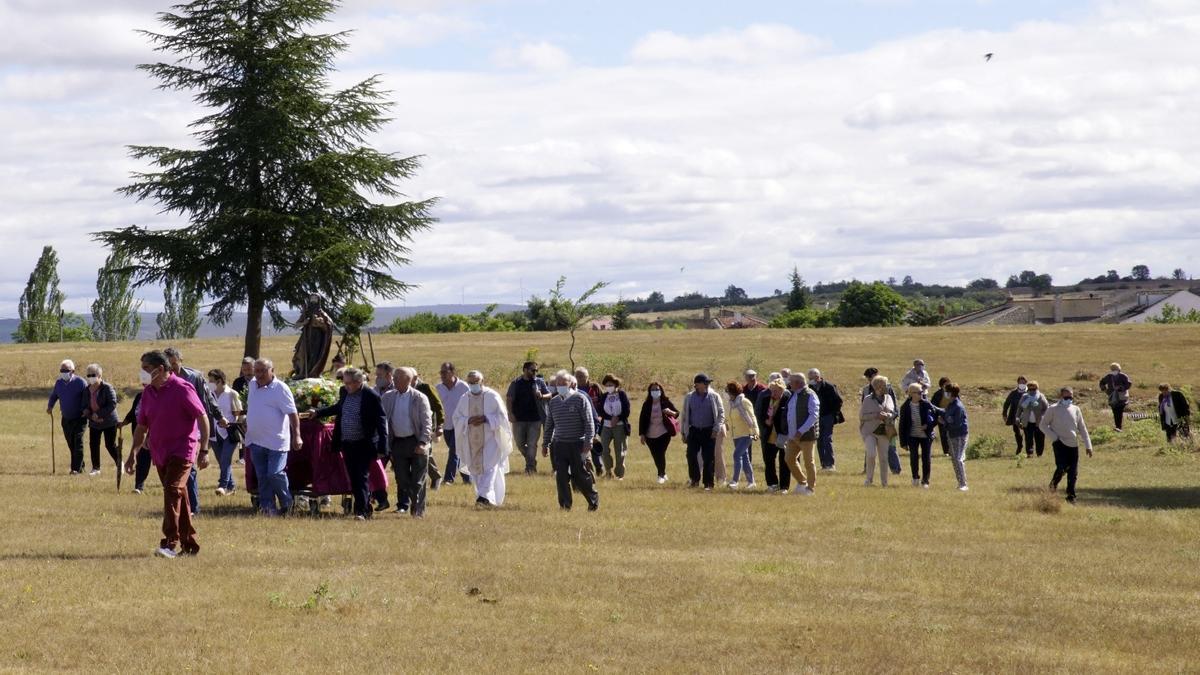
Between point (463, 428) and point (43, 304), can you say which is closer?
point (463, 428)

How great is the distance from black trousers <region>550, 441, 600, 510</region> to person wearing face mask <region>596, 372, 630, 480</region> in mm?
4838

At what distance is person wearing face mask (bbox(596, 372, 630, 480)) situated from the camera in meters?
24.5

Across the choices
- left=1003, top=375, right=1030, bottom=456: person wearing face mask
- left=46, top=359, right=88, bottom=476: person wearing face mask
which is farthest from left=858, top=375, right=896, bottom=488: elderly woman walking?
left=46, top=359, right=88, bottom=476: person wearing face mask

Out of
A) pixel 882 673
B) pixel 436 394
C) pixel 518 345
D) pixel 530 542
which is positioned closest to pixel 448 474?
pixel 436 394

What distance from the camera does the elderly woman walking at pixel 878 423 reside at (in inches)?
964

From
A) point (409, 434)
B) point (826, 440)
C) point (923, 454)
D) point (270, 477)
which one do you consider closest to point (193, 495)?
point (270, 477)

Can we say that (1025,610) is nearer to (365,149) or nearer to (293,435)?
(293,435)

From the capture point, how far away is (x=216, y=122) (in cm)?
4853

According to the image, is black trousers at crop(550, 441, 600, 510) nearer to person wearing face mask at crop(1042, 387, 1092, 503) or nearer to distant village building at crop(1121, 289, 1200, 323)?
person wearing face mask at crop(1042, 387, 1092, 503)

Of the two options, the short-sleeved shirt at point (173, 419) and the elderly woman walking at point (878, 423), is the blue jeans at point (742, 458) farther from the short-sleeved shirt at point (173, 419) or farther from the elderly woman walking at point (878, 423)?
the short-sleeved shirt at point (173, 419)

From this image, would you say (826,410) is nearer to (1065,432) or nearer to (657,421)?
(657,421)

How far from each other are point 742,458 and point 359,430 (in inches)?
324

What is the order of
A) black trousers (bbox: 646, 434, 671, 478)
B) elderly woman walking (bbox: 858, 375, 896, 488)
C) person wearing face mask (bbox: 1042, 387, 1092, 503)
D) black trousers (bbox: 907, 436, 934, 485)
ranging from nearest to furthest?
person wearing face mask (bbox: 1042, 387, 1092, 503) → black trousers (bbox: 646, 434, 671, 478) → elderly woman walking (bbox: 858, 375, 896, 488) → black trousers (bbox: 907, 436, 934, 485)

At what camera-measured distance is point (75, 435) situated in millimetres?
22938
